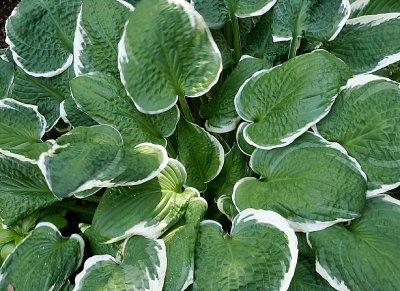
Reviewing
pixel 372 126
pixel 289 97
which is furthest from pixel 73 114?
pixel 372 126

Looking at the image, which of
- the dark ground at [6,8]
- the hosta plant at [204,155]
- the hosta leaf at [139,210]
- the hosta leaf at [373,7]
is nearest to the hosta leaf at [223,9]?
the hosta plant at [204,155]

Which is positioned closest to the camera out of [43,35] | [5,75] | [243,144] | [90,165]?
[90,165]

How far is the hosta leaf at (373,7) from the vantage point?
1.35 meters

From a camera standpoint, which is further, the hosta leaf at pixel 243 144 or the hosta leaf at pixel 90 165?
the hosta leaf at pixel 243 144

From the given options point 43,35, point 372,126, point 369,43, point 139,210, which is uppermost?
point 43,35

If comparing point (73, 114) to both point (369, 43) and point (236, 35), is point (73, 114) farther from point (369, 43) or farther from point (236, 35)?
point (369, 43)

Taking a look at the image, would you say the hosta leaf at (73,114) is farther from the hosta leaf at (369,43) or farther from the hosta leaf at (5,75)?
the hosta leaf at (369,43)

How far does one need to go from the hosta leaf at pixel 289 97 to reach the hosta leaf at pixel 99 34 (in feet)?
1.33

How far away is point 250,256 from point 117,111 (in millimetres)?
558

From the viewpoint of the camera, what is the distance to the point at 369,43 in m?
1.22

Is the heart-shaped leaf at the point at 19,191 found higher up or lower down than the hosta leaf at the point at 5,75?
lower down

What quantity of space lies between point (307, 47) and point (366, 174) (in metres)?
0.49

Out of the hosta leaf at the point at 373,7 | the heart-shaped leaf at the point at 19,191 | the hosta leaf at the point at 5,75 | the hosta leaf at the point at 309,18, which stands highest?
the hosta leaf at the point at 309,18

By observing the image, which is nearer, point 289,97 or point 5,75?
point 289,97
